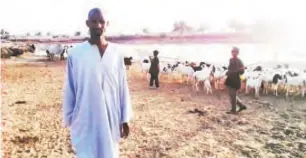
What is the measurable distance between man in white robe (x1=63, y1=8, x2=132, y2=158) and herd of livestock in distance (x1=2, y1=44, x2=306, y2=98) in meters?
3.29

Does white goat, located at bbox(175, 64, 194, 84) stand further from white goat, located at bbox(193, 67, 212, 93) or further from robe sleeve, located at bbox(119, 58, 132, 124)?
robe sleeve, located at bbox(119, 58, 132, 124)

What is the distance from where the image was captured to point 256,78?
17.1 ft

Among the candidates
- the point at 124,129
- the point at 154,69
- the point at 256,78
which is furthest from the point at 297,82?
the point at 124,129

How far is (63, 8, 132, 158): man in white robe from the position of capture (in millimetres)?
1800

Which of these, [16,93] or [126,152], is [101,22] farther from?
[16,93]

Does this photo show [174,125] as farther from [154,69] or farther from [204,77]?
[154,69]

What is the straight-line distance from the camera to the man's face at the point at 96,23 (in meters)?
1.79

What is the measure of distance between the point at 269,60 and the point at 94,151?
12.7 ft

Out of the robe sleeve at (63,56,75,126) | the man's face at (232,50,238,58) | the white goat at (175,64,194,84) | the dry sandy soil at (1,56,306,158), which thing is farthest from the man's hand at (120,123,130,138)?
the white goat at (175,64,194,84)

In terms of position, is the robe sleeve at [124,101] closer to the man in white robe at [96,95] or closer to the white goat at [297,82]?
the man in white robe at [96,95]

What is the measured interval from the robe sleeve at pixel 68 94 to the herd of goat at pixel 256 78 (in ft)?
11.1

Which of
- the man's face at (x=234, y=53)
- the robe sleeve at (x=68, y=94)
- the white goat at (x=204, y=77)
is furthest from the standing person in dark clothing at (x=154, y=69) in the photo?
the robe sleeve at (x=68, y=94)

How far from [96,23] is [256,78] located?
3.79m

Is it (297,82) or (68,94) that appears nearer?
(68,94)
